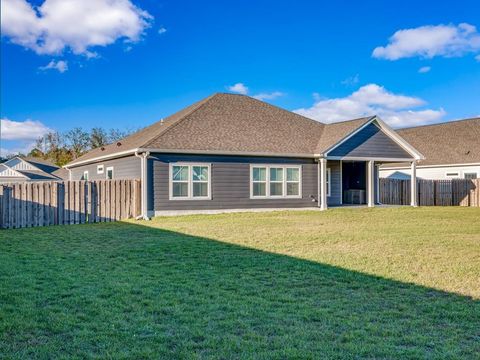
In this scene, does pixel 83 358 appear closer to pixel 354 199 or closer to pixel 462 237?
pixel 462 237

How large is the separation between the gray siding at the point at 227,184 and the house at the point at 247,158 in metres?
0.04

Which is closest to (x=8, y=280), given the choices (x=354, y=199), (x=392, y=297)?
(x=392, y=297)

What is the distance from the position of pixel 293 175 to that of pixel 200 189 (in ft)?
14.6

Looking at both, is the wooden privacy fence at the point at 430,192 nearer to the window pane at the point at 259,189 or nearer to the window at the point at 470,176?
the window at the point at 470,176

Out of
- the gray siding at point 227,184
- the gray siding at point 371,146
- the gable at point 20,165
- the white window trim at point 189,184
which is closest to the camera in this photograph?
the gray siding at point 227,184

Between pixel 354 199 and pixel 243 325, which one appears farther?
pixel 354 199

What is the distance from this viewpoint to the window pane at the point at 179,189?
18406 mm

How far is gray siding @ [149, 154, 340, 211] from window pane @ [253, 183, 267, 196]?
0.31 metres

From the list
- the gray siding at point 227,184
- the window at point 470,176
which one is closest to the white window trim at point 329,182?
the gray siding at point 227,184

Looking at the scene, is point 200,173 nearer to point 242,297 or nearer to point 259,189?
point 259,189

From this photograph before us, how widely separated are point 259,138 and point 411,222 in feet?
25.3

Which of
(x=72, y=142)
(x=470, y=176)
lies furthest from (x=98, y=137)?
(x=470, y=176)

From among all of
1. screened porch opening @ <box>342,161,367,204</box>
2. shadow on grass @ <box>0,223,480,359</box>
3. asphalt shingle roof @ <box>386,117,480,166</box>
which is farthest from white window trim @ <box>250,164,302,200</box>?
asphalt shingle roof @ <box>386,117,480,166</box>

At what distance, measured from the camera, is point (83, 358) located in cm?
381
